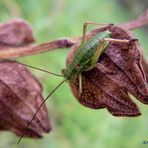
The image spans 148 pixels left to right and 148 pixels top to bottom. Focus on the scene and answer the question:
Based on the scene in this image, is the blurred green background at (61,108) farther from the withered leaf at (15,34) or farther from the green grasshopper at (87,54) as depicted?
the green grasshopper at (87,54)

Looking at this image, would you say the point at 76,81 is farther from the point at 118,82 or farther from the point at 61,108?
the point at 61,108

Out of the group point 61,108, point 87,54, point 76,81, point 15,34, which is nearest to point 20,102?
point 76,81

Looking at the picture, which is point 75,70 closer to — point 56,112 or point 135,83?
point 135,83

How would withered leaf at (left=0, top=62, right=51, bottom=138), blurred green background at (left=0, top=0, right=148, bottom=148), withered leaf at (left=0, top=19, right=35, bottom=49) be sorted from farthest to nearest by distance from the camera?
blurred green background at (left=0, top=0, right=148, bottom=148), withered leaf at (left=0, top=19, right=35, bottom=49), withered leaf at (left=0, top=62, right=51, bottom=138)

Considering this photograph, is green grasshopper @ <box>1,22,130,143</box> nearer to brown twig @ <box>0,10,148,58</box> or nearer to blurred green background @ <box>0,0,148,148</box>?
brown twig @ <box>0,10,148,58</box>

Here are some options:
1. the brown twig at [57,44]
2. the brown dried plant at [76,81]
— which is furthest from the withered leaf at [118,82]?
the brown twig at [57,44]

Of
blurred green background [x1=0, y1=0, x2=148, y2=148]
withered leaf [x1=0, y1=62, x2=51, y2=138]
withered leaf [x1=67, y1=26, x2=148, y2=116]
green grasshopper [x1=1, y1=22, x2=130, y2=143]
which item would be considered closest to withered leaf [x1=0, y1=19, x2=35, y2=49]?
withered leaf [x1=0, y1=62, x2=51, y2=138]
